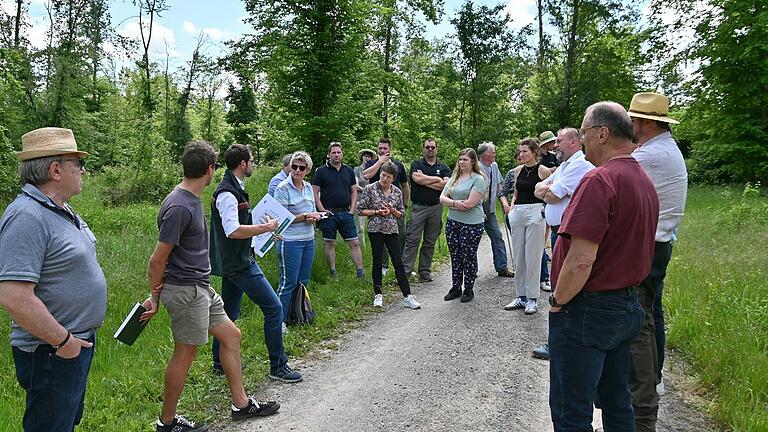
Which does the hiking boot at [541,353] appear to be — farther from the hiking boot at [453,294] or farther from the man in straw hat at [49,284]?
the man in straw hat at [49,284]

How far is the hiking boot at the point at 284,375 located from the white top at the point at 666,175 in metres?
3.17

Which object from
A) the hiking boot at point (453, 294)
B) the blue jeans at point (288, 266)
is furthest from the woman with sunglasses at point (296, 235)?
the hiking boot at point (453, 294)

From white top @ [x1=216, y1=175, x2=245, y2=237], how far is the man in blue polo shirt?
3.63 m

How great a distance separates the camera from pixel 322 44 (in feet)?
33.2

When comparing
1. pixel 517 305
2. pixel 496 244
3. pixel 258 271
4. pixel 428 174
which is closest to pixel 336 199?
pixel 428 174

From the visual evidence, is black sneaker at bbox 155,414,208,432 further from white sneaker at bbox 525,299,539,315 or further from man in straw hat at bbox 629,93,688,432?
white sneaker at bbox 525,299,539,315

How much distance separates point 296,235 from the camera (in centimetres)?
594

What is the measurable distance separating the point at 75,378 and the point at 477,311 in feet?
16.3

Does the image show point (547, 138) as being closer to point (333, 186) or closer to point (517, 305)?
point (517, 305)

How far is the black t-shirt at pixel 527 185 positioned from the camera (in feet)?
21.0

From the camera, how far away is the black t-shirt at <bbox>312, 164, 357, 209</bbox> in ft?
26.5

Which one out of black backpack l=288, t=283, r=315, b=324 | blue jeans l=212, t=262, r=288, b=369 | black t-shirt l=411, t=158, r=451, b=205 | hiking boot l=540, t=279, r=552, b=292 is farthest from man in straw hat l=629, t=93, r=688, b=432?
black t-shirt l=411, t=158, r=451, b=205

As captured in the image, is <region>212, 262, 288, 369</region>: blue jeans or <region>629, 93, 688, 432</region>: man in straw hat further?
<region>212, 262, 288, 369</region>: blue jeans

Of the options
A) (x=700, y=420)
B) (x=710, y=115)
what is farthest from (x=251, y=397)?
(x=710, y=115)
